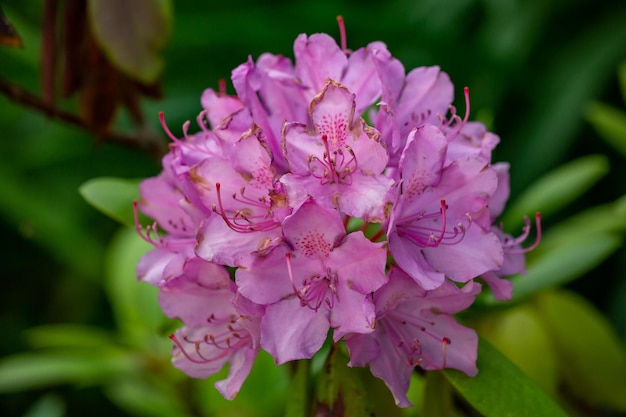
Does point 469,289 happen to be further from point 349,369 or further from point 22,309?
point 22,309

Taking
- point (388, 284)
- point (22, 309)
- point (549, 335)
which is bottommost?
point (22, 309)

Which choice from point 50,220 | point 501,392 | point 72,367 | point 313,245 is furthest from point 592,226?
point 50,220

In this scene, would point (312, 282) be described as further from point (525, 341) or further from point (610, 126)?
point (610, 126)

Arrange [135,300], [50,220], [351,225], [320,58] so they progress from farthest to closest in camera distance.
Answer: [50,220]
[135,300]
[351,225]
[320,58]

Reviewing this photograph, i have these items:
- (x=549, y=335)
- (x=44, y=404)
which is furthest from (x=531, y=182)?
(x=44, y=404)

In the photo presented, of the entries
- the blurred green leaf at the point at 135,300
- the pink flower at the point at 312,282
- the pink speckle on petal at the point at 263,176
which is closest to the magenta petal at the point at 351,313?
the pink flower at the point at 312,282

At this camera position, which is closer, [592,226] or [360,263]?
[360,263]
